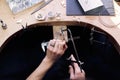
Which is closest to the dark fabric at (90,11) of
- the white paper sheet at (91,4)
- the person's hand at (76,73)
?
the white paper sheet at (91,4)

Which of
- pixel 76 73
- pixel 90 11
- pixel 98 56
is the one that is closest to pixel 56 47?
pixel 76 73

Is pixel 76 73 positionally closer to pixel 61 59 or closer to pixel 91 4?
pixel 61 59

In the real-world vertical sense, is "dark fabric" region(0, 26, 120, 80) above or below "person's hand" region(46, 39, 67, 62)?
below

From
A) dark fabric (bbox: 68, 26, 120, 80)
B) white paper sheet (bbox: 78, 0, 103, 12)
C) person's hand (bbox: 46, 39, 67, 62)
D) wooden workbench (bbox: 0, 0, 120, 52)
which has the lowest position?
dark fabric (bbox: 68, 26, 120, 80)

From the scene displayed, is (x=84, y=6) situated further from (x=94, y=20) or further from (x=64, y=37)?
(x=64, y=37)

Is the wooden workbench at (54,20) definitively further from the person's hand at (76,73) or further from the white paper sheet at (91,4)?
the person's hand at (76,73)

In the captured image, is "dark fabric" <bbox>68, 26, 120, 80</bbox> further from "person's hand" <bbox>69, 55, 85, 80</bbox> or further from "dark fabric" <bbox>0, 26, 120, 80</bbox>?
"person's hand" <bbox>69, 55, 85, 80</bbox>

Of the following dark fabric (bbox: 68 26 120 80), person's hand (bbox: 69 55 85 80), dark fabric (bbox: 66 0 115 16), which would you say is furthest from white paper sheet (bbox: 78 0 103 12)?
person's hand (bbox: 69 55 85 80)

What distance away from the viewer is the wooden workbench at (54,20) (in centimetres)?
122

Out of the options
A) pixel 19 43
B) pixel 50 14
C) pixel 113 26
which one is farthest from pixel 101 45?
pixel 19 43

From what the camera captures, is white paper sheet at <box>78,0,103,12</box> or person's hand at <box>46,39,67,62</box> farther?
white paper sheet at <box>78,0,103,12</box>

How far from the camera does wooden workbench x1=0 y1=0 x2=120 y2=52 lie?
4.01ft

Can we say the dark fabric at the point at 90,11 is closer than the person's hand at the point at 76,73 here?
No

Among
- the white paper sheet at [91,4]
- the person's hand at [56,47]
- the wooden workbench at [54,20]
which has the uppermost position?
the white paper sheet at [91,4]
